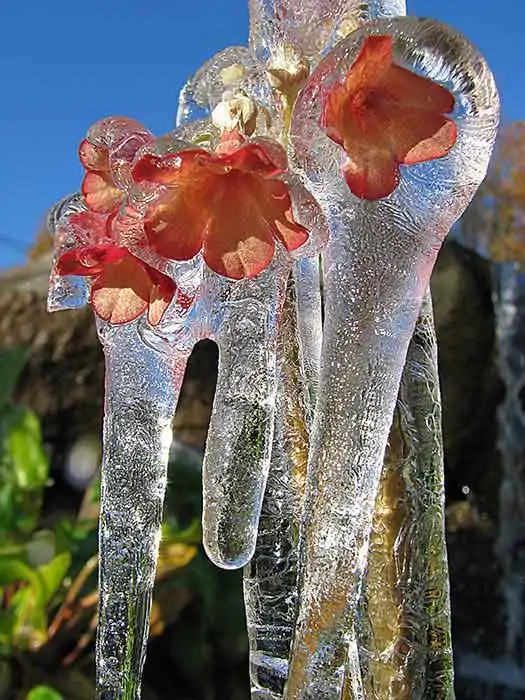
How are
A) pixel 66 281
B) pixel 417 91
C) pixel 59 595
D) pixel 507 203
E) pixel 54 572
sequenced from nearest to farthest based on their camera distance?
1. pixel 417 91
2. pixel 66 281
3. pixel 54 572
4. pixel 59 595
5. pixel 507 203

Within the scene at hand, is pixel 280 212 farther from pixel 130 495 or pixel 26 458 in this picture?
pixel 26 458

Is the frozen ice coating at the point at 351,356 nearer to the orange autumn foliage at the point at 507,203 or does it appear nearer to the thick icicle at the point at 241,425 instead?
the thick icicle at the point at 241,425

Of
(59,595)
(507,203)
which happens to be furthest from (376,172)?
(507,203)

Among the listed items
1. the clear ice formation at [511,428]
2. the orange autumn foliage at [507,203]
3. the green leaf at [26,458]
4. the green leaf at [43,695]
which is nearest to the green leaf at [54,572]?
the green leaf at [43,695]

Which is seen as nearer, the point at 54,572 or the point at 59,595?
the point at 54,572

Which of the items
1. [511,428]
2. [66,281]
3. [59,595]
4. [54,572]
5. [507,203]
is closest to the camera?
[66,281]

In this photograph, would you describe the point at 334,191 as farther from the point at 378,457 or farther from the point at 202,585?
the point at 202,585

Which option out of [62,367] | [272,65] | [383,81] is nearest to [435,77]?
[383,81]
